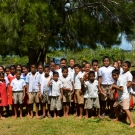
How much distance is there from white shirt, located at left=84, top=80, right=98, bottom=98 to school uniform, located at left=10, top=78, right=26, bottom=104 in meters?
1.27

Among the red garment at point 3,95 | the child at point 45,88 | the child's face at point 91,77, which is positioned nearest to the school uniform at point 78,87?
the child's face at point 91,77

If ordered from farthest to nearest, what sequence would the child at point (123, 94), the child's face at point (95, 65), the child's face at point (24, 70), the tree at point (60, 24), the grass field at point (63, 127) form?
the tree at point (60, 24)
the child's face at point (24, 70)
the child's face at point (95, 65)
the child at point (123, 94)
the grass field at point (63, 127)

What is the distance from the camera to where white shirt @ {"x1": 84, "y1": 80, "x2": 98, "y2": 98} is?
5.08 metres

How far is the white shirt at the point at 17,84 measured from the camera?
17.7 ft

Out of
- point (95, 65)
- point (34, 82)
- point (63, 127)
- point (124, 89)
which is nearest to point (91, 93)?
point (95, 65)

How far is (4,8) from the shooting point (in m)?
6.48

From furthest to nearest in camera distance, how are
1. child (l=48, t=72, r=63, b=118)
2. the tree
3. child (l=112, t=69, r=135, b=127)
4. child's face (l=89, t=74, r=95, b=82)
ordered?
the tree < child (l=48, t=72, r=63, b=118) < child's face (l=89, t=74, r=95, b=82) < child (l=112, t=69, r=135, b=127)

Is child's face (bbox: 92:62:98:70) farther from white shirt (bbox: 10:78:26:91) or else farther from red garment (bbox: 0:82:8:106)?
red garment (bbox: 0:82:8:106)

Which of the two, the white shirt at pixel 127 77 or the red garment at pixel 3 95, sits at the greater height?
the white shirt at pixel 127 77

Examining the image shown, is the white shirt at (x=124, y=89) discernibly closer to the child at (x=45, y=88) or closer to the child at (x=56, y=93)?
the child at (x=56, y=93)

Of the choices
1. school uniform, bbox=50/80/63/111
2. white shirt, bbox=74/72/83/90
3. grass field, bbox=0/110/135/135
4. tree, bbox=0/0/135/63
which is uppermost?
tree, bbox=0/0/135/63

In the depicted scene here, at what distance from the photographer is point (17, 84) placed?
5.41m

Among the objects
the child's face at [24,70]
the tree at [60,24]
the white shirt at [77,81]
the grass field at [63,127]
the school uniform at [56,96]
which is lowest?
the grass field at [63,127]

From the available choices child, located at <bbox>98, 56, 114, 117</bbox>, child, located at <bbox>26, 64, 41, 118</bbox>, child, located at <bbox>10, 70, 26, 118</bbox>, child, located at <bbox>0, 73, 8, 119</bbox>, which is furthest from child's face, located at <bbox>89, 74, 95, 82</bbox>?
child, located at <bbox>0, 73, 8, 119</bbox>
